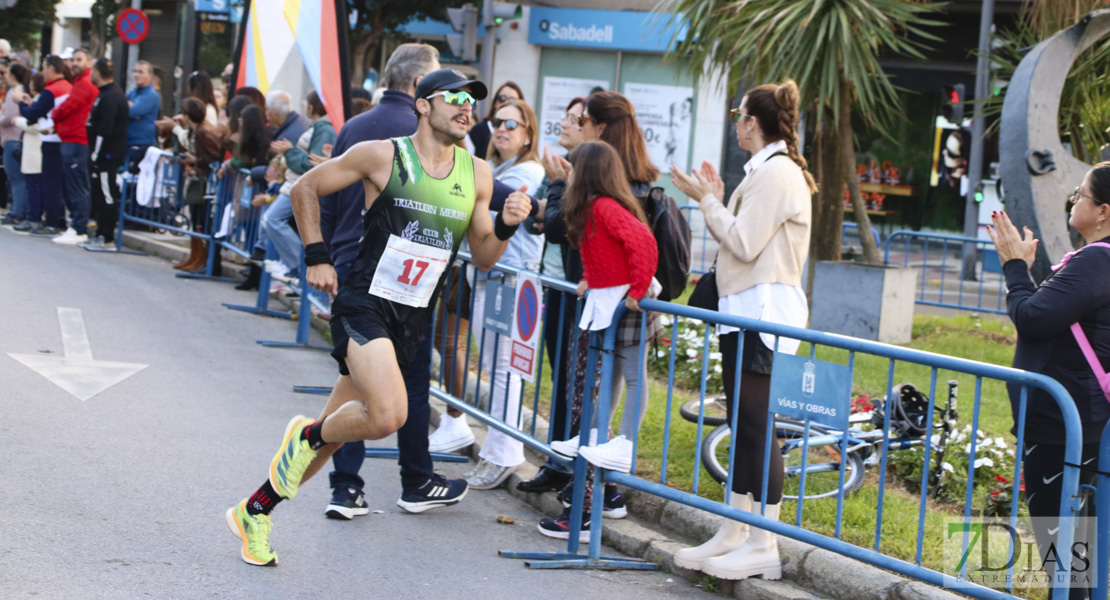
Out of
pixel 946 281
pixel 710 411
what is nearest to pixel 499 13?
pixel 946 281

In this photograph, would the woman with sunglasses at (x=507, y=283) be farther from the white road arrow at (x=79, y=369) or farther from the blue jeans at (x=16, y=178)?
the blue jeans at (x=16, y=178)

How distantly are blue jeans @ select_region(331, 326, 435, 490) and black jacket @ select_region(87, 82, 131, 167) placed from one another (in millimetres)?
8466

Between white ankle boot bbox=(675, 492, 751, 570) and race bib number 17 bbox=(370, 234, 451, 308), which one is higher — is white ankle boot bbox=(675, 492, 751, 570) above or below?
below

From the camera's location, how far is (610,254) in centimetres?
515

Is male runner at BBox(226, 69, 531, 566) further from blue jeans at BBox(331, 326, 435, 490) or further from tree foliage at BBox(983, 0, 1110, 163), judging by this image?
tree foliage at BBox(983, 0, 1110, 163)

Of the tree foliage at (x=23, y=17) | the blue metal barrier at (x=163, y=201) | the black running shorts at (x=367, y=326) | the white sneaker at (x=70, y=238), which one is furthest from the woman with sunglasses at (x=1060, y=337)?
the tree foliage at (x=23, y=17)

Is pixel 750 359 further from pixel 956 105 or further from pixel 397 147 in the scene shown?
pixel 956 105

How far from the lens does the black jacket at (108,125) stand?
12.8 m

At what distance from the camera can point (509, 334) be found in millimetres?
5723

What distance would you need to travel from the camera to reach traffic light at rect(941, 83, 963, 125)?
49.9 feet

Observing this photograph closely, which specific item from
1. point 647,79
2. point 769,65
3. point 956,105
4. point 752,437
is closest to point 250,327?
point 769,65

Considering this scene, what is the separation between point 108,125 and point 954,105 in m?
10.1

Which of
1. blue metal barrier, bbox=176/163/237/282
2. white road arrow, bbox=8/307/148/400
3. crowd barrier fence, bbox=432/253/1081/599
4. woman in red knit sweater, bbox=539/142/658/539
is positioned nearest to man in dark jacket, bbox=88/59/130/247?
blue metal barrier, bbox=176/163/237/282

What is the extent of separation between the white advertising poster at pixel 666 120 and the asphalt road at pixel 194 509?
14051mm
